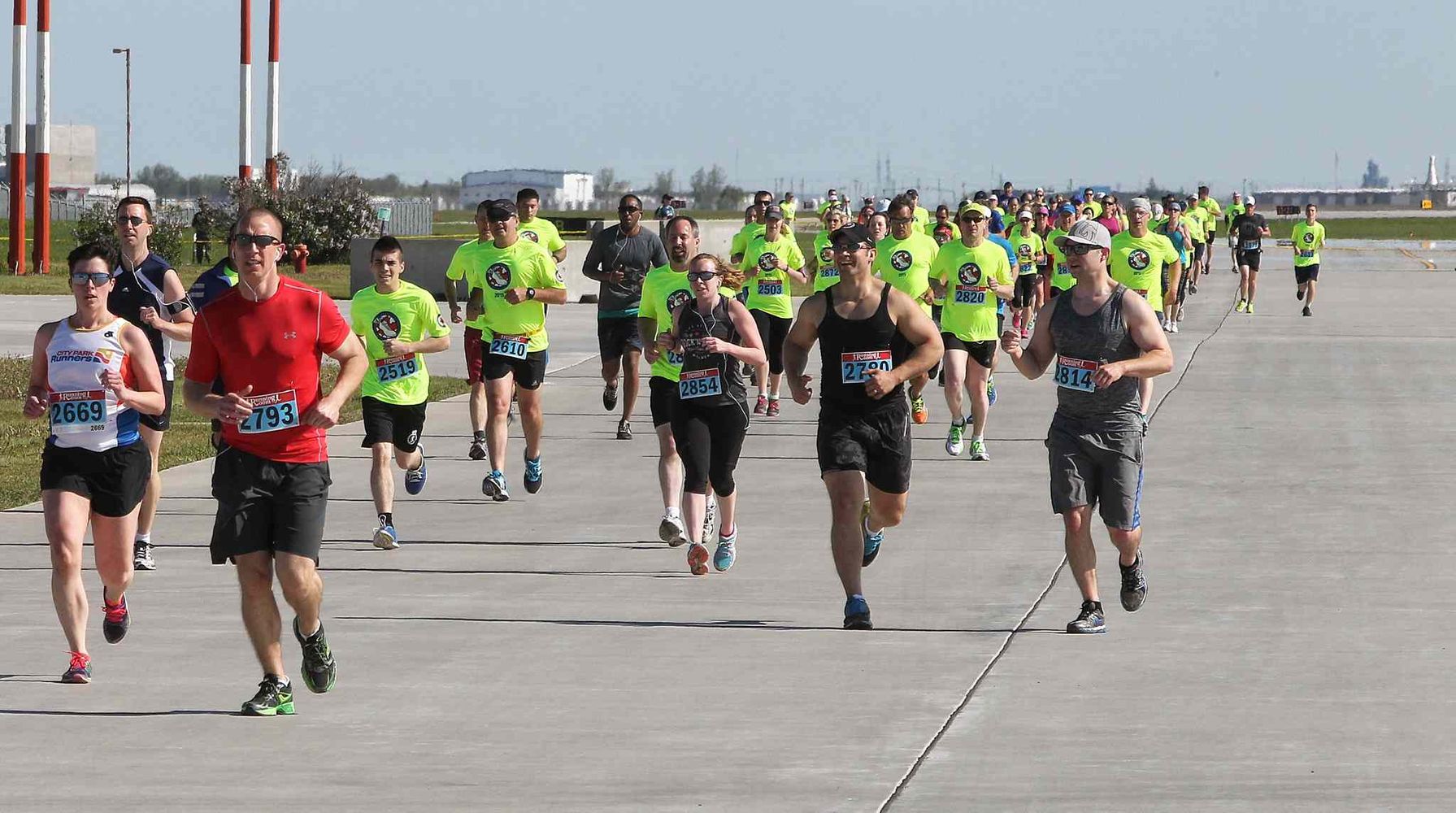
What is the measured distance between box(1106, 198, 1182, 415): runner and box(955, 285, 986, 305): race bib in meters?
3.62

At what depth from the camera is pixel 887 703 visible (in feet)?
24.7

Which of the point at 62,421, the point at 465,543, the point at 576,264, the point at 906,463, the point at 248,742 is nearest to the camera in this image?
the point at 248,742

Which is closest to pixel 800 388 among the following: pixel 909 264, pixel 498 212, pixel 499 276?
pixel 499 276

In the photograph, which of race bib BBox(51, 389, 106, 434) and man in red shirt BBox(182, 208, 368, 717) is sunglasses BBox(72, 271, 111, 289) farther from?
man in red shirt BBox(182, 208, 368, 717)

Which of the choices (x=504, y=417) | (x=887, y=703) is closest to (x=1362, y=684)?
(x=887, y=703)

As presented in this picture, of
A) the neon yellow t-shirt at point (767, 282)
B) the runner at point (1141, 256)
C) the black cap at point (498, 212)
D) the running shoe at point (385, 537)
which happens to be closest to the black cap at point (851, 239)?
the running shoe at point (385, 537)

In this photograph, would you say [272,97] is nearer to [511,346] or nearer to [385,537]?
[511,346]

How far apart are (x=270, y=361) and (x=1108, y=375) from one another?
11.2ft

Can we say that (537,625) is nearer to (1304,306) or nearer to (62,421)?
(62,421)

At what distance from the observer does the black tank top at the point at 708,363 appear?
10.7m

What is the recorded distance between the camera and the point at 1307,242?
32.8 metres

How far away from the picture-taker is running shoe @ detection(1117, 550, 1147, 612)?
9.18 metres

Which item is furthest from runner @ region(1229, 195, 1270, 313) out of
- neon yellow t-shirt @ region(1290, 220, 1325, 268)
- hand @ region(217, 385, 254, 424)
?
hand @ region(217, 385, 254, 424)

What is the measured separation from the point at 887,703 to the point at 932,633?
140 cm
